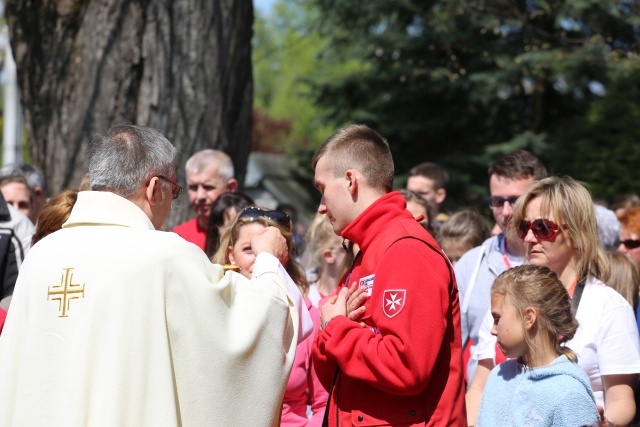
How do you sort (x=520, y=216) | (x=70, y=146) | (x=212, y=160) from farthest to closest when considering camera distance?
(x=70, y=146) → (x=212, y=160) → (x=520, y=216)

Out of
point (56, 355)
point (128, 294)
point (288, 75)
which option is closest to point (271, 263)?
point (128, 294)

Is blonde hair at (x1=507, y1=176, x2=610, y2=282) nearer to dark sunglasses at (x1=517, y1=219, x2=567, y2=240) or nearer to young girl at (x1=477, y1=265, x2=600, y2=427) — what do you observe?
dark sunglasses at (x1=517, y1=219, x2=567, y2=240)

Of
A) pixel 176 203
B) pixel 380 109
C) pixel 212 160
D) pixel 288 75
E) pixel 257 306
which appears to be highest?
pixel 257 306

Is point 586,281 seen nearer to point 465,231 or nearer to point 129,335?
point 129,335

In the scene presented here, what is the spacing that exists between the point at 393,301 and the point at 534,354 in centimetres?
84

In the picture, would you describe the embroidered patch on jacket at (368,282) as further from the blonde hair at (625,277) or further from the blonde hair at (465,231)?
the blonde hair at (465,231)

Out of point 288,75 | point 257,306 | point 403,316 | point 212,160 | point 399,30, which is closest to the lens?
point 403,316

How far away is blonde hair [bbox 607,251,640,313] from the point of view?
16.8 feet

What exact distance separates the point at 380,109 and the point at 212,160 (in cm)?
1117

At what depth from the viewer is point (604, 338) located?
13.8ft

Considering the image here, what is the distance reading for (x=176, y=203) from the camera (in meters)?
7.55

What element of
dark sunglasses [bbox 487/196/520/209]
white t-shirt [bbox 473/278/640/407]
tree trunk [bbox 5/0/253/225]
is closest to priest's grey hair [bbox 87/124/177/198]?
white t-shirt [bbox 473/278/640/407]

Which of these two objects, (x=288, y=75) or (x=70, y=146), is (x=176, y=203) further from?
(x=288, y=75)

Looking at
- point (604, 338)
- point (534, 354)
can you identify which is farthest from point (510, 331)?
point (604, 338)
